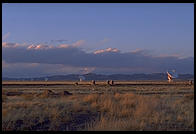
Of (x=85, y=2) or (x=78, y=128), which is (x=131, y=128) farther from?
(x=85, y=2)

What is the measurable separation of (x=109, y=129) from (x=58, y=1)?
4811mm

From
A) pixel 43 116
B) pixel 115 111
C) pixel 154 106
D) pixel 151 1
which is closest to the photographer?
pixel 151 1

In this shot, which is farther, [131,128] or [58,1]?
[131,128]

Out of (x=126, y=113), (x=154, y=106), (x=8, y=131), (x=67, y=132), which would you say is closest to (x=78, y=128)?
(x=67, y=132)

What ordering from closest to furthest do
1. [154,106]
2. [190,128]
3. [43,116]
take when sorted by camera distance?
[190,128]
[43,116]
[154,106]

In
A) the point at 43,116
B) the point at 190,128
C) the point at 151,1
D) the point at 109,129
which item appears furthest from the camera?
the point at 43,116

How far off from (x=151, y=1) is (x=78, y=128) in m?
6.07

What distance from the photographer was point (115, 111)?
20.0 m

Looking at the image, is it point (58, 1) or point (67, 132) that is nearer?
point (58, 1)

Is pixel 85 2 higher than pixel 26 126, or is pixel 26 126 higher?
pixel 85 2

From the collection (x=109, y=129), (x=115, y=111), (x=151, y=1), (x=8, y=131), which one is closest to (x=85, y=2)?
(x=151, y=1)

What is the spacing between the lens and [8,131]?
1434 cm

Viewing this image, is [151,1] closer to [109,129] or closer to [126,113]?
[109,129]

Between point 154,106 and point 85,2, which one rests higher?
point 85,2
